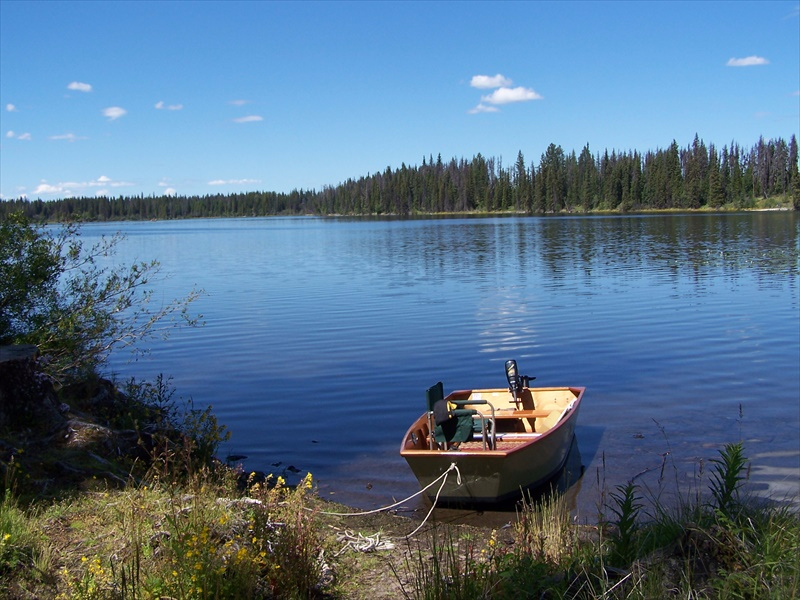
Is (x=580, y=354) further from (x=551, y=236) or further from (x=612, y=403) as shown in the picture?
(x=551, y=236)

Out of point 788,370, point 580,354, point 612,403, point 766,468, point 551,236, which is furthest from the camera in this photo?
point 551,236

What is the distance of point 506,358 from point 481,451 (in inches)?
351

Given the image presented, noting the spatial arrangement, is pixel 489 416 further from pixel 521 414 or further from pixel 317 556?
pixel 317 556

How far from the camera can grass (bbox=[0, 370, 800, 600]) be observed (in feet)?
15.1

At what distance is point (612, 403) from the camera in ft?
46.2

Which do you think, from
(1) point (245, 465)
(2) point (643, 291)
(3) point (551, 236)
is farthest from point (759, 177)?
(1) point (245, 465)

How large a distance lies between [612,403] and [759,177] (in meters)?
154

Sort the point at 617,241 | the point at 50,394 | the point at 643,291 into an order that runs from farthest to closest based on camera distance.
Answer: the point at 617,241
the point at 643,291
the point at 50,394

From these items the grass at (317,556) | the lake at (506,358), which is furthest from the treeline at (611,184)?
the grass at (317,556)

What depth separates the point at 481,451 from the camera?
8930 mm

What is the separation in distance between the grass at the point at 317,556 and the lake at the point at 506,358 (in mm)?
732

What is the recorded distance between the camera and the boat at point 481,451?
29.4ft

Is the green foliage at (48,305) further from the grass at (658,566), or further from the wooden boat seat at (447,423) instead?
the grass at (658,566)

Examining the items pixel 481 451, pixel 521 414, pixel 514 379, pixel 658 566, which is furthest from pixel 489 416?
pixel 658 566
